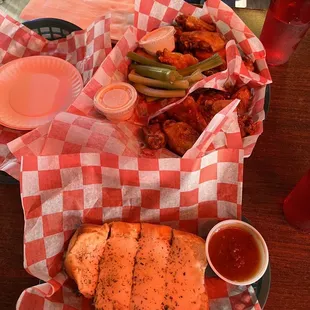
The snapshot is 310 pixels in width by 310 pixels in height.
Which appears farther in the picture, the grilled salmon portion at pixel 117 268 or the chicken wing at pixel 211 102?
the chicken wing at pixel 211 102

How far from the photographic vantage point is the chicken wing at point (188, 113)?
199 centimetres

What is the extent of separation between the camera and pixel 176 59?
2.19 m

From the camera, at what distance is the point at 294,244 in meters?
1.60

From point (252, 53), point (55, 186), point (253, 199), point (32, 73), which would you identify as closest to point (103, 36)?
point (32, 73)

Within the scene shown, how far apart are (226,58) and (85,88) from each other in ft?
2.97

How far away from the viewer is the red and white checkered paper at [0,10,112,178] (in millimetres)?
2178

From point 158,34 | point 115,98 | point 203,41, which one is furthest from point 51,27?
point 203,41

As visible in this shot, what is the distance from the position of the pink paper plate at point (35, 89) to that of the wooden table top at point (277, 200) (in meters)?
0.52

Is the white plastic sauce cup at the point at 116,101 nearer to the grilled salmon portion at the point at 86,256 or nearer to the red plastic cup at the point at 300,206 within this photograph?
the grilled salmon portion at the point at 86,256

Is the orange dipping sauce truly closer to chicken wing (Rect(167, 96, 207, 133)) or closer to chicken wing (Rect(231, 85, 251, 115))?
chicken wing (Rect(167, 96, 207, 133))

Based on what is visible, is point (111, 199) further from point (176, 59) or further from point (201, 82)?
point (176, 59)

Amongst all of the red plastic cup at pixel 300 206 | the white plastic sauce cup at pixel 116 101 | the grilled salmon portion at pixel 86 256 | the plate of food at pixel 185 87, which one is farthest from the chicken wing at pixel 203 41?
the grilled salmon portion at pixel 86 256

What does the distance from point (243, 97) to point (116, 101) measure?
0.76 metres

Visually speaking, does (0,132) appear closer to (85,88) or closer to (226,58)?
(85,88)
